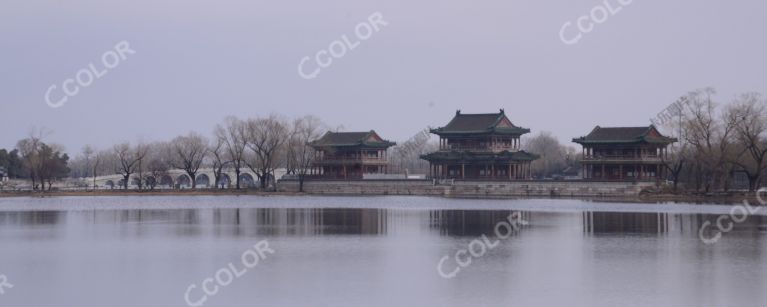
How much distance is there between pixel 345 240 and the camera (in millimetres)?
36625

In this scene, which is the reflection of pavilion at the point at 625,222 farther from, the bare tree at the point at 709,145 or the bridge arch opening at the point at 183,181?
the bridge arch opening at the point at 183,181

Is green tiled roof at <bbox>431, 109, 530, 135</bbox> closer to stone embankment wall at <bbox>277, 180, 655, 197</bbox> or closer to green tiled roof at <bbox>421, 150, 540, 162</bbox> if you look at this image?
green tiled roof at <bbox>421, 150, 540, 162</bbox>

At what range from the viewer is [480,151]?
99.6 meters

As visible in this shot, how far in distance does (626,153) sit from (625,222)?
4547 centimetres

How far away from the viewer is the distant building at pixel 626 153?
8994 centimetres

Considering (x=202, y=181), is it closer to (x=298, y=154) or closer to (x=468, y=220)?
(x=298, y=154)

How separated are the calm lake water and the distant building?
41.8 metres

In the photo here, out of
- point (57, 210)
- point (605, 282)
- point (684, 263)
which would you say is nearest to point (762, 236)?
point (684, 263)

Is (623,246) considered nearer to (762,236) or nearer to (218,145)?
(762,236)

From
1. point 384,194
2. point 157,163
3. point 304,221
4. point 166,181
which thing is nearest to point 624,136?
point 384,194

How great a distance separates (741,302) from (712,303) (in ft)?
2.25

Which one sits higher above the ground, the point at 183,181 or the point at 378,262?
the point at 183,181

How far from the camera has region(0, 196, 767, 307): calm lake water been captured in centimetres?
2298

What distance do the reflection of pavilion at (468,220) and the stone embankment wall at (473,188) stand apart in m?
31.8
